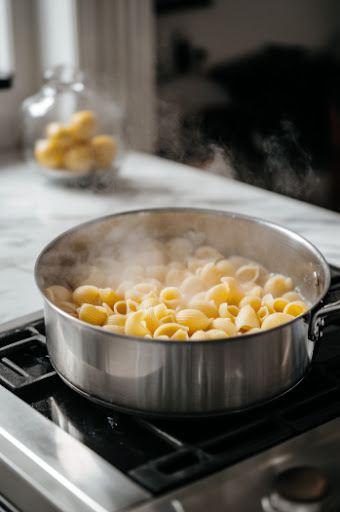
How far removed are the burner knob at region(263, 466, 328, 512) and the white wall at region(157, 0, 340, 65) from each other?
65.8 inches

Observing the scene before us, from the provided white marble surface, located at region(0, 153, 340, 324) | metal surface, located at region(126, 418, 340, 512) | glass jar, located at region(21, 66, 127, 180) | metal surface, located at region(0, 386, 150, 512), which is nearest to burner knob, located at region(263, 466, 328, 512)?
metal surface, located at region(126, 418, 340, 512)

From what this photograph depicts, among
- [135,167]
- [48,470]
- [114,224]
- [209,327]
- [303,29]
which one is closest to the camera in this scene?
[48,470]

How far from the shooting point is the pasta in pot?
83 centimetres

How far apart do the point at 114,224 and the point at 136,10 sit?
0.96 meters

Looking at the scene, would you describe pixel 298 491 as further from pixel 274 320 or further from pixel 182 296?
pixel 182 296

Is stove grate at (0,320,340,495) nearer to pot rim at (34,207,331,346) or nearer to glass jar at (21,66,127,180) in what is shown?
pot rim at (34,207,331,346)

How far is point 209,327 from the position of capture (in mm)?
851

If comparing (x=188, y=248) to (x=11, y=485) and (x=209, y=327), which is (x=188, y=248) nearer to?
(x=209, y=327)

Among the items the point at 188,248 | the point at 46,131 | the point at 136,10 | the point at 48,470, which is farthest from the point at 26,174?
the point at 48,470

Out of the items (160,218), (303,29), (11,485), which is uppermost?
(303,29)

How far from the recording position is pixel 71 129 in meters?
1.53

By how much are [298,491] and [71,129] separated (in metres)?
1.03

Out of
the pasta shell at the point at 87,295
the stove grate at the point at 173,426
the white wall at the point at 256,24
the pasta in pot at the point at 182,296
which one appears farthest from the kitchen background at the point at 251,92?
the stove grate at the point at 173,426

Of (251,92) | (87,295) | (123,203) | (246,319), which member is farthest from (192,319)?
(251,92)
